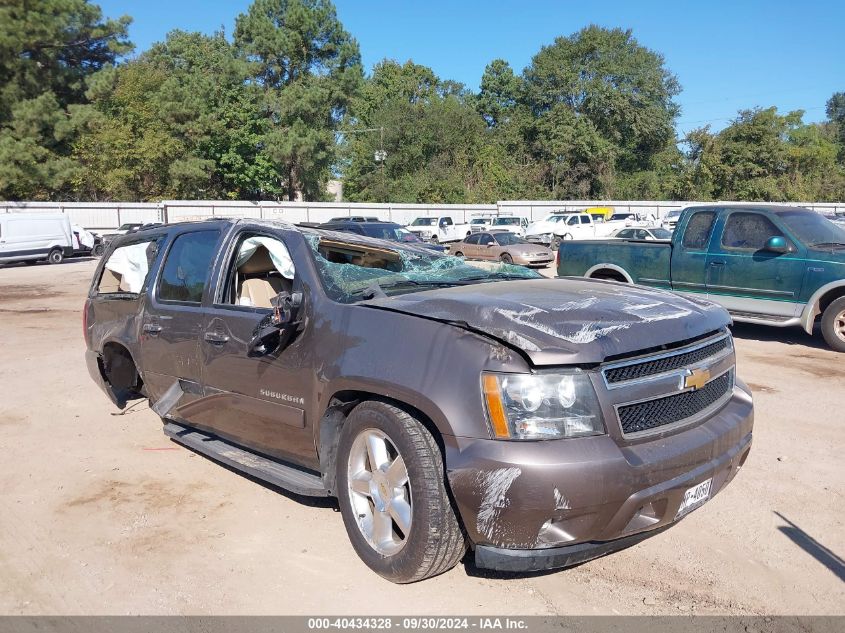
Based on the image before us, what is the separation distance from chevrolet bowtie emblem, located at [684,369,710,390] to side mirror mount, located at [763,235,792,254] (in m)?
6.32

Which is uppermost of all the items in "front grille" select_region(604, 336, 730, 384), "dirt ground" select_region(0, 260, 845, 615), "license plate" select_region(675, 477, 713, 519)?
"front grille" select_region(604, 336, 730, 384)

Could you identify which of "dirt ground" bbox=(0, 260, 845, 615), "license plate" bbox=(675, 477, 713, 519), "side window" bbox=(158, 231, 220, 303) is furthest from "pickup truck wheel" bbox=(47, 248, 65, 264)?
"license plate" bbox=(675, 477, 713, 519)

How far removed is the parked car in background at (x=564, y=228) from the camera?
34.7 meters

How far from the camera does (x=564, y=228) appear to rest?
35.1 meters

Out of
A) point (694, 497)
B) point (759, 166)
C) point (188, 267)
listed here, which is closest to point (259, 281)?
point (188, 267)

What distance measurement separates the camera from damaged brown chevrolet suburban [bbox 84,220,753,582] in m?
2.77

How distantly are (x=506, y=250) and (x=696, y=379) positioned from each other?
19.9m

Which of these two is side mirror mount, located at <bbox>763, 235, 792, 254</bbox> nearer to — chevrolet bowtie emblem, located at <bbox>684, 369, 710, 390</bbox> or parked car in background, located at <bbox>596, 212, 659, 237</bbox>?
chevrolet bowtie emblem, located at <bbox>684, 369, 710, 390</bbox>

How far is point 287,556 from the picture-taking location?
3.58 metres

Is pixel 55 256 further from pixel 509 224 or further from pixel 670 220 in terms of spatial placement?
pixel 670 220

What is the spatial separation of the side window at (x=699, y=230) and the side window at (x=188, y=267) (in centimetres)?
732

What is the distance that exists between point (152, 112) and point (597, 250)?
4687 cm

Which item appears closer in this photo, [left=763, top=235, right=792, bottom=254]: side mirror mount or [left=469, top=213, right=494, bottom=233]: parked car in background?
[left=763, top=235, right=792, bottom=254]: side mirror mount

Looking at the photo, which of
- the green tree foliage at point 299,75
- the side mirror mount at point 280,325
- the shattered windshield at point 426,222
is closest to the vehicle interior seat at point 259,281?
the side mirror mount at point 280,325
